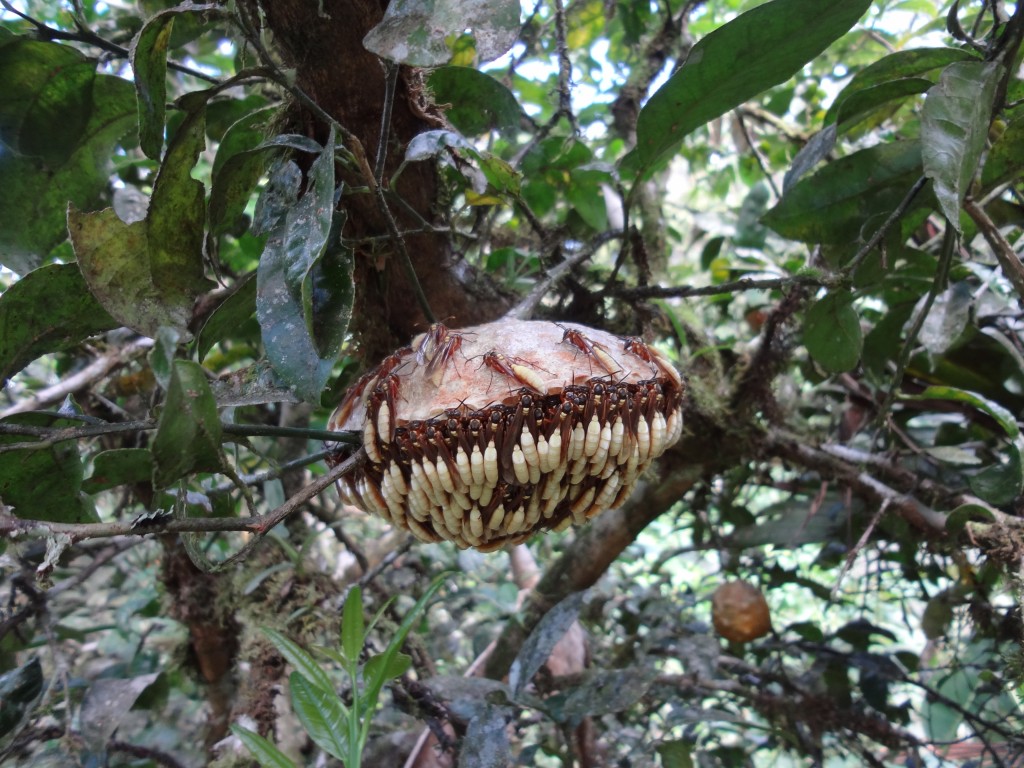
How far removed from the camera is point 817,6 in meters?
0.77

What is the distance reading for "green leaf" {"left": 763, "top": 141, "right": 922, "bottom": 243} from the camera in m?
1.06

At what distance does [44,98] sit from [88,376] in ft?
1.93

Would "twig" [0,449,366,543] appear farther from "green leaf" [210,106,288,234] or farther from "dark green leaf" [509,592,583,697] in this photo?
"dark green leaf" [509,592,583,697]

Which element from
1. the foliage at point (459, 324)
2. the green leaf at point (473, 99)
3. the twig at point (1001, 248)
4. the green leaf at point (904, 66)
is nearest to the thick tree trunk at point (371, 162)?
the foliage at point (459, 324)

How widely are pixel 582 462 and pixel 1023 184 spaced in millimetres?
1074

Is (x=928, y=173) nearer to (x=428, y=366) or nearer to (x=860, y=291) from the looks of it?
(x=860, y=291)

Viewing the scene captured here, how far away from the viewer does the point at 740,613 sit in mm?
1541

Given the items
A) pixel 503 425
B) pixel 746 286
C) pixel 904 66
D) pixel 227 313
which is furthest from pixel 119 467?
pixel 904 66

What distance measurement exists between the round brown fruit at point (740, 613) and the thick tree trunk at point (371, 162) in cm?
83

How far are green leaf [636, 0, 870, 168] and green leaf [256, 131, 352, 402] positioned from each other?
0.44 meters

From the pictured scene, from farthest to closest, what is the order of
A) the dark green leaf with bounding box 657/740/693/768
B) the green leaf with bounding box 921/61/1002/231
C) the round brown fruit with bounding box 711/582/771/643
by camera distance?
the round brown fruit with bounding box 711/582/771/643
the dark green leaf with bounding box 657/740/693/768
the green leaf with bounding box 921/61/1002/231

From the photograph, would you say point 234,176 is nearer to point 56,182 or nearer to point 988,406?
point 56,182

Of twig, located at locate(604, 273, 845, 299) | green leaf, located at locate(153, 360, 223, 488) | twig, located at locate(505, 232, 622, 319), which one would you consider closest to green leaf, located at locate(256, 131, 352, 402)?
green leaf, located at locate(153, 360, 223, 488)

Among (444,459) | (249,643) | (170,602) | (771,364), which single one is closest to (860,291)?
(771,364)
